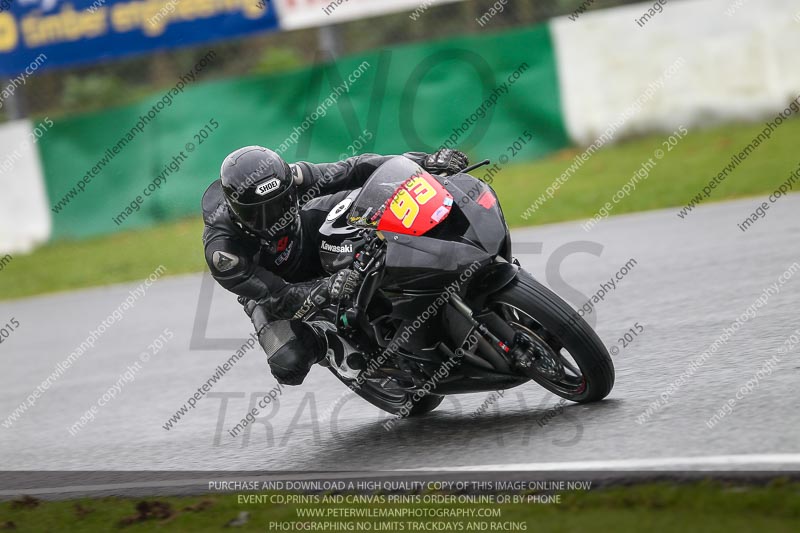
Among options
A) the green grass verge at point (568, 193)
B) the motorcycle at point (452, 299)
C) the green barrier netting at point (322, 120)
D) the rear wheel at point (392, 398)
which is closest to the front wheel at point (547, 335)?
the motorcycle at point (452, 299)

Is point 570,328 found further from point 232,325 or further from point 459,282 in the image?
point 232,325

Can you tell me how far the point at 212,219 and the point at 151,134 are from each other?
10.3 meters

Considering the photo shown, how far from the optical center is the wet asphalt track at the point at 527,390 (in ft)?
15.4

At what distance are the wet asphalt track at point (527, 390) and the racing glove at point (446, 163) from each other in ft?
4.22

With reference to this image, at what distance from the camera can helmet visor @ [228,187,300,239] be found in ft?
16.8

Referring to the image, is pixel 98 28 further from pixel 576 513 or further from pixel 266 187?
pixel 576 513

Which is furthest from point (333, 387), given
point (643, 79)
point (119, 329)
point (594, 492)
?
point (643, 79)

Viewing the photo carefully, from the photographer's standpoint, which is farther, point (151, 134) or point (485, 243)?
point (151, 134)

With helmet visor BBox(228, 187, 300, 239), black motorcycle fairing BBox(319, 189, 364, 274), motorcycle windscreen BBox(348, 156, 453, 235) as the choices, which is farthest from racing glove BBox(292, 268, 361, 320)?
helmet visor BBox(228, 187, 300, 239)

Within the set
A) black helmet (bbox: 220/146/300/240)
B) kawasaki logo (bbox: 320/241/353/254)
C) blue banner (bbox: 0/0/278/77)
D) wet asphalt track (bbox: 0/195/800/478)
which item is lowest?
blue banner (bbox: 0/0/278/77)

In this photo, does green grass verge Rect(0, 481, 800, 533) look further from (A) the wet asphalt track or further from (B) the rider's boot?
(B) the rider's boot

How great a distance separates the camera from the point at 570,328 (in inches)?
183

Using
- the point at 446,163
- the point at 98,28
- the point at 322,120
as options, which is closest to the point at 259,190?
the point at 446,163

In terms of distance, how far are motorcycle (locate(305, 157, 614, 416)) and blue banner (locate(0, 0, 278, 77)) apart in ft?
37.7
